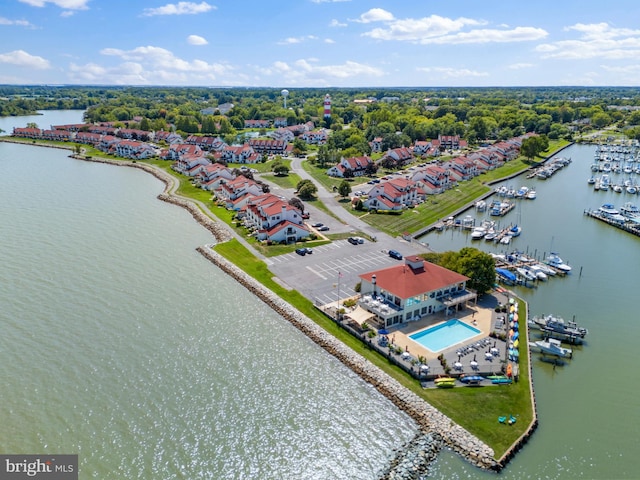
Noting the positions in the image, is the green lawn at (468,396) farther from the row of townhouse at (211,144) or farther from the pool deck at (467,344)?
the row of townhouse at (211,144)

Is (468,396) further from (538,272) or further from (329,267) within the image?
(538,272)

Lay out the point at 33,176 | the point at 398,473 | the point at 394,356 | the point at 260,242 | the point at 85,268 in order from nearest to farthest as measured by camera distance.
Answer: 1. the point at 398,473
2. the point at 394,356
3. the point at 85,268
4. the point at 260,242
5. the point at 33,176

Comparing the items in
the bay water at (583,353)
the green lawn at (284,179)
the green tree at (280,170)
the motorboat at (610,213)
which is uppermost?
the green tree at (280,170)

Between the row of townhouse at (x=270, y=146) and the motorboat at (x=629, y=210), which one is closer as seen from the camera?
the motorboat at (x=629, y=210)

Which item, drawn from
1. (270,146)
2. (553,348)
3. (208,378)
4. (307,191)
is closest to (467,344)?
(553,348)

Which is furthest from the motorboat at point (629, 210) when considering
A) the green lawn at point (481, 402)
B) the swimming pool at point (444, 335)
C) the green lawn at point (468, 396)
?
the swimming pool at point (444, 335)

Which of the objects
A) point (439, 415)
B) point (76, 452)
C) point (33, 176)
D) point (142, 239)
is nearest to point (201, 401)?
point (76, 452)

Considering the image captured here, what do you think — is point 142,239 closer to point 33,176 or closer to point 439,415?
point 439,415
